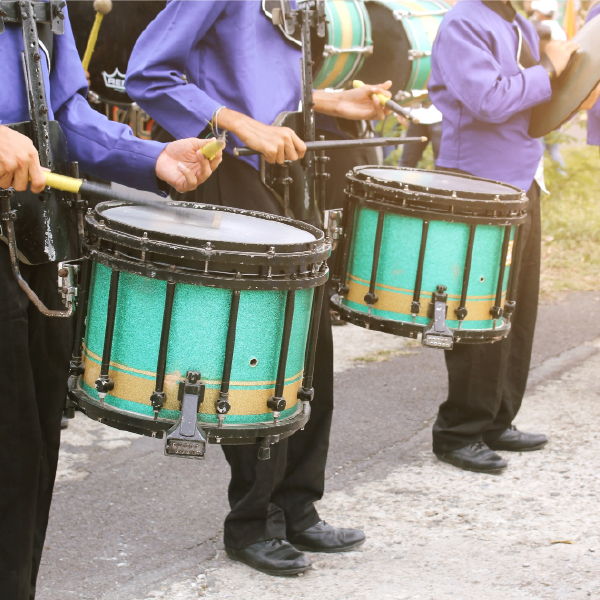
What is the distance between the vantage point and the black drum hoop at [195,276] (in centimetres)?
206

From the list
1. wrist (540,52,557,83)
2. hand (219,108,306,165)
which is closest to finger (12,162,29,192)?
hand (219,108,306,165)

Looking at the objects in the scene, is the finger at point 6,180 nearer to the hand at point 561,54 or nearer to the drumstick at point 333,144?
the drumstick at point 333,144

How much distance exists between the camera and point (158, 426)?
6.93 feet

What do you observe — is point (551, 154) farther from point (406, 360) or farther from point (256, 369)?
point (256, 369)

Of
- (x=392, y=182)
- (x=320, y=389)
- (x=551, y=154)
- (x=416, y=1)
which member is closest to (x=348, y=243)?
(x=392, y=182)

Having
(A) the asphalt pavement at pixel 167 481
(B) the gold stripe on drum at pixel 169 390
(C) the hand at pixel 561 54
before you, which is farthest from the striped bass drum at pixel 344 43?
(B) the gold stripe on drum at pixel 169 390

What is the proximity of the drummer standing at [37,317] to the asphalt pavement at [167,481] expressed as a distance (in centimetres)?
56

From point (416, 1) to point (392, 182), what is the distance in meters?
2.73

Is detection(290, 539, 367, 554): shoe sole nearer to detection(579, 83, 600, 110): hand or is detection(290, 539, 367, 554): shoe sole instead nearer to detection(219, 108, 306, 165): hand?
detection(219, 108, 306, 165): hand

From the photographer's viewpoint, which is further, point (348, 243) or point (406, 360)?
point (406, 360)

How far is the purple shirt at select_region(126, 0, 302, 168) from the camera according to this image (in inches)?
110

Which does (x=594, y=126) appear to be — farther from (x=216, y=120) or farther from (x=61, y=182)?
(x=61, y=182)

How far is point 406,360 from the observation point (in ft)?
17.1

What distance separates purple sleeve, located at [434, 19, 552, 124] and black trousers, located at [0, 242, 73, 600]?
1981 millimetres
